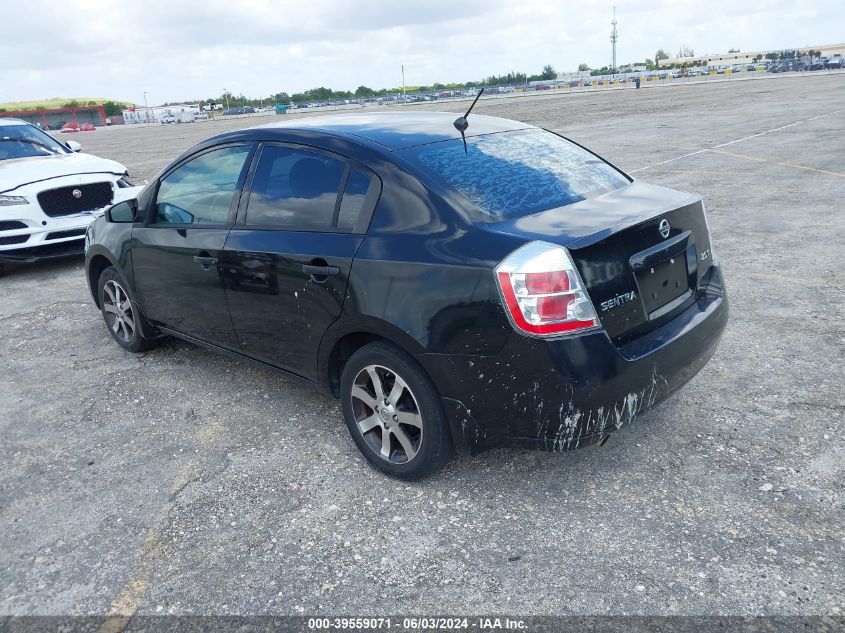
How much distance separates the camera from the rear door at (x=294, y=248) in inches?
133

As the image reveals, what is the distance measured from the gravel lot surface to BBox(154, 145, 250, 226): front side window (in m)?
1.15

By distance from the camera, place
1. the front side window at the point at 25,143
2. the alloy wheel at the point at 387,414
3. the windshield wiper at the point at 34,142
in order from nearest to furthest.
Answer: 1. the alloy wheel at the point at 387,414
2. the front side window at the point at 25,143
3. the windshield wiper at the point at 34,142

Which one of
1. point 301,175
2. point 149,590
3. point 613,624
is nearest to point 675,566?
point 613,624

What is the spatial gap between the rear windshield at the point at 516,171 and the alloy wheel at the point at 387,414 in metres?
0.90

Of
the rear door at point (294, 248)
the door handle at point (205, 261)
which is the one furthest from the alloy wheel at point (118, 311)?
the rear door at point (294, 248)

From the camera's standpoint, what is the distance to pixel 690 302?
135 inches

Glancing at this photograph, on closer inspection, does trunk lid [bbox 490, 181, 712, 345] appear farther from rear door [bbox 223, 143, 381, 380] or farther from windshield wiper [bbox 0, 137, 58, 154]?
windshield wiper [bbox 0, 137, 58, 154]

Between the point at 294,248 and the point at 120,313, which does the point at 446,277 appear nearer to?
the point at 294,248

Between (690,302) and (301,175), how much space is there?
2059mm

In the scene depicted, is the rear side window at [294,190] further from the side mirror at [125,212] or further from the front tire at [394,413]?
the side mirror at [125,212]

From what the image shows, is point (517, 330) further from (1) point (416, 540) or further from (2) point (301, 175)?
(2) point (301, 175)

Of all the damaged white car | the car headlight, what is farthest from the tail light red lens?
the car headlight

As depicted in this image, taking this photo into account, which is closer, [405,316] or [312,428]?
[405,316]

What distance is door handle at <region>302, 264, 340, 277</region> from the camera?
11.0 feet
